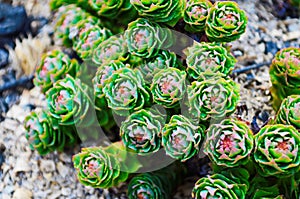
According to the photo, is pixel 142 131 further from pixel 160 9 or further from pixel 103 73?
pixel 160 9

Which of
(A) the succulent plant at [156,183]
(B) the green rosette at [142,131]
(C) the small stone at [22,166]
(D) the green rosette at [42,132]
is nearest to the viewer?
(B) the green rosette at [142,131]

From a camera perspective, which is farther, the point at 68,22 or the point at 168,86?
the point at 68,22

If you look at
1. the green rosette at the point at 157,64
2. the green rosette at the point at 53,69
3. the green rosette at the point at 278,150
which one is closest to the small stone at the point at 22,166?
the green rosette at the point at 53,69

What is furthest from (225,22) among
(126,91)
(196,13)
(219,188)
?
(219,188)

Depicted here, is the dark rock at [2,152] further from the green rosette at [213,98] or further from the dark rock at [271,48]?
the dark rock at [271,48]

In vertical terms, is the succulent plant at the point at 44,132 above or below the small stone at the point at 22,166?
above

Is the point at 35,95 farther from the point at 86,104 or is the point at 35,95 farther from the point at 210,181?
the point at 210,181
